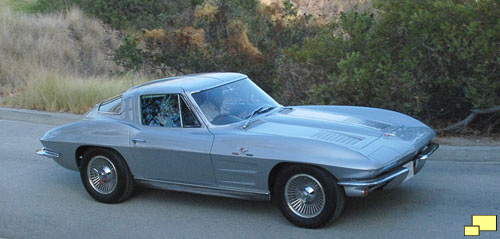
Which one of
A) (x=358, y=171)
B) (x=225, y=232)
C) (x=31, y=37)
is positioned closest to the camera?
(x=358, y=171)

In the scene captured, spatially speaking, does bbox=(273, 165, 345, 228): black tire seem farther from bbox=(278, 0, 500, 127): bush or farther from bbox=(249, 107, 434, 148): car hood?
bbox=(278, 0, 500, 127): bush

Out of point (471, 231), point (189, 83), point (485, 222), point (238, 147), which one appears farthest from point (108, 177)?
point (485, 222)

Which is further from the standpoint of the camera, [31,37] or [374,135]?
[31,37]

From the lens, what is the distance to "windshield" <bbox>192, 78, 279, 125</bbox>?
253 inches

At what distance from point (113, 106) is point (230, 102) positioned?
1.43m

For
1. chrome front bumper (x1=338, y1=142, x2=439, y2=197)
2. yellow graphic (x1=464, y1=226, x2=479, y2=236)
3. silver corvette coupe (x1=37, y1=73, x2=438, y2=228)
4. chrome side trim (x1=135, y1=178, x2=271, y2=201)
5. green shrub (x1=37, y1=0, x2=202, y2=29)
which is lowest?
yellow graphic (x1=464, y1=226, x2=479, y2=236)

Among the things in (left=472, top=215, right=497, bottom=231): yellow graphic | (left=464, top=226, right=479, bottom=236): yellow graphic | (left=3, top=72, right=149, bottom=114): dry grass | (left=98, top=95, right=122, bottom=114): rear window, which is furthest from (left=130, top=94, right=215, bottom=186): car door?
(left=3, top=72, right=149, bottom=114): dry grass

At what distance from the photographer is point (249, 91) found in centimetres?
696

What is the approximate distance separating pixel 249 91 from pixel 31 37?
1325 centimetres

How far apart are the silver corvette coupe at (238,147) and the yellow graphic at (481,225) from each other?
2.31 feet

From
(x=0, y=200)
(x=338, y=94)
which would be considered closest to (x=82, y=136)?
(x=0, y=200)

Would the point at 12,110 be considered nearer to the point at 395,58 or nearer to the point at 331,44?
the point at 331,44

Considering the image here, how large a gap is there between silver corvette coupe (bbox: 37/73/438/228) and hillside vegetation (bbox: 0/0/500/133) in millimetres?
2645

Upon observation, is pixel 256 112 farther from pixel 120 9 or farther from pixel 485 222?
pixel 120 9
